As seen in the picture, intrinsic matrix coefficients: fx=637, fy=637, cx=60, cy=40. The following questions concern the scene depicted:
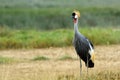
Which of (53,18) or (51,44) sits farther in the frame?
(53,18)

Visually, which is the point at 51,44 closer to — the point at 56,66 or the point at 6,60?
the point at 6,60

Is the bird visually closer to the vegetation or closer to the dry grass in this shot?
the dry grass

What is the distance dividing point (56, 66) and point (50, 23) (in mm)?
15370

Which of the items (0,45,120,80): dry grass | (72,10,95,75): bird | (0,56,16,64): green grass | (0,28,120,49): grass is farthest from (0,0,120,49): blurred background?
(72,10,95,75): bird

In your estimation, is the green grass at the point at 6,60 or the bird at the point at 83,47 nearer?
the bird at the point at 83,47

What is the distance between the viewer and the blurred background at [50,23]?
77.7ft

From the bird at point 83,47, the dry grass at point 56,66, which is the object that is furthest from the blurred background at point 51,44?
the bird at point 83,47

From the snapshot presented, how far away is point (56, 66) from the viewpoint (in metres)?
17.9

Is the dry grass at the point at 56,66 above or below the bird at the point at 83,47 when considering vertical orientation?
below

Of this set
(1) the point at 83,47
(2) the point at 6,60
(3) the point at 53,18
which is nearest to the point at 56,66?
(2) the point at 6,60

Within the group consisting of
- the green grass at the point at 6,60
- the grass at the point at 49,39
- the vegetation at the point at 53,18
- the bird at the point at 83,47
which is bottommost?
the vegetation at the point at 53,18

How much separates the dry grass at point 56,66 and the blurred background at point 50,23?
93 cm

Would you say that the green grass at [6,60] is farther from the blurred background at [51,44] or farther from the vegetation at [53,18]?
the vegetation at [53,18]

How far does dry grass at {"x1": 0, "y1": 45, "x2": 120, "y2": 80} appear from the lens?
1431cm
